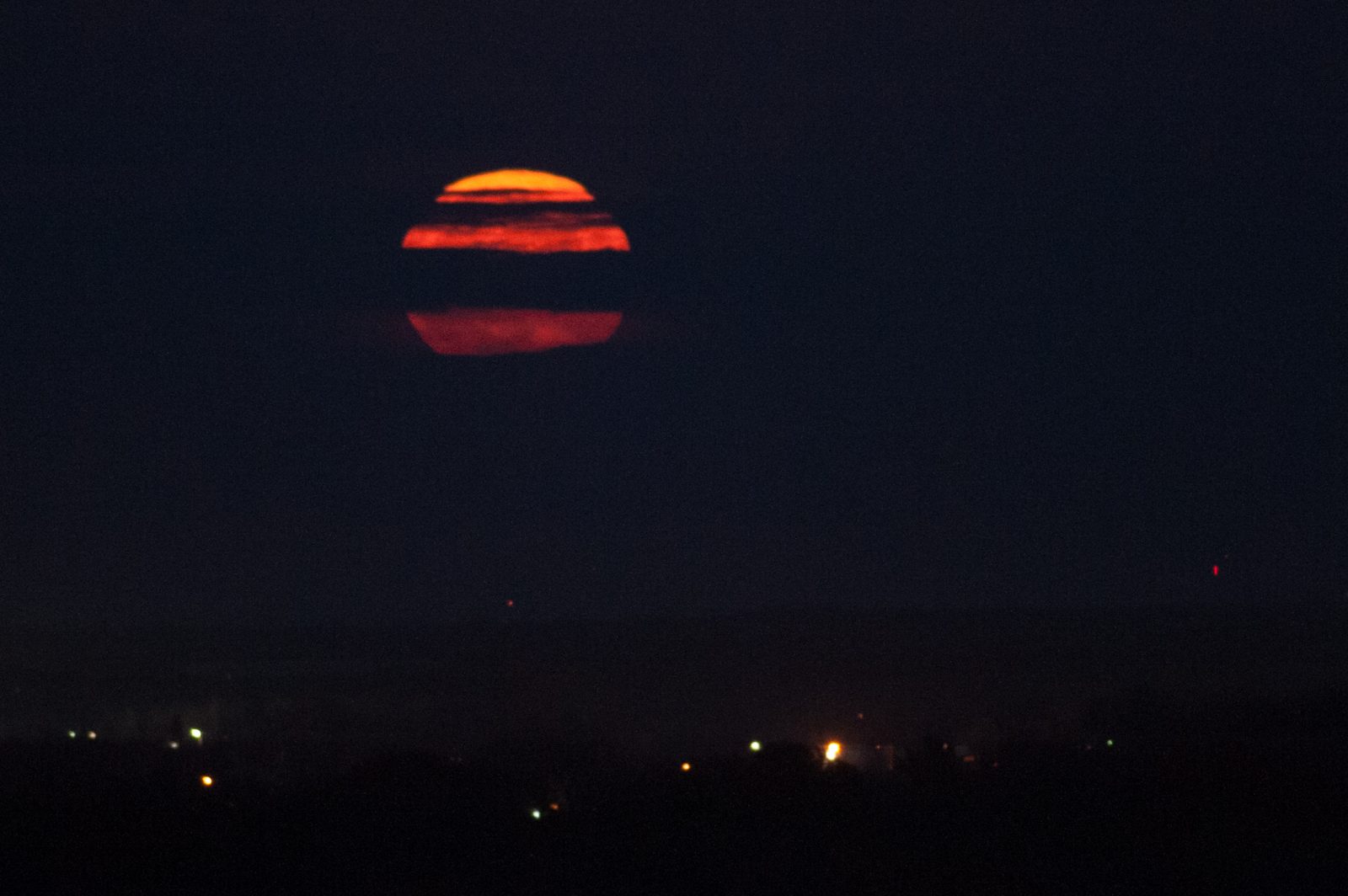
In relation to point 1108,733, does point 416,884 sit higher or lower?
lower

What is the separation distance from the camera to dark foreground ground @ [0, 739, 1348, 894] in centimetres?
2161

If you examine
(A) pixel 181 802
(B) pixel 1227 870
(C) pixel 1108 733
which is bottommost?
(B) pixel 1227 870

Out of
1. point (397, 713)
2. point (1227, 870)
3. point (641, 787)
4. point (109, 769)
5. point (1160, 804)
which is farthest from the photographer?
point (397, 713)

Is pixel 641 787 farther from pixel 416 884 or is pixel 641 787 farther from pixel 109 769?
pixel 109 769

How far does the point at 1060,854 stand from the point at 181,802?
1287 cm

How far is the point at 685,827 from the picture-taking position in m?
25.0

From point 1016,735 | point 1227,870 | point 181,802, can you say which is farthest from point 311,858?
point 1016,735

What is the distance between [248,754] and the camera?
3400cm

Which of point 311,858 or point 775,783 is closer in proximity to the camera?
point 311,858

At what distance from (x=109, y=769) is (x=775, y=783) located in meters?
11.5

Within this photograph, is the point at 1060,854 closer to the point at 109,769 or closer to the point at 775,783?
the point at 775,783

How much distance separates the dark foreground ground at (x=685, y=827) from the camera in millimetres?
21609

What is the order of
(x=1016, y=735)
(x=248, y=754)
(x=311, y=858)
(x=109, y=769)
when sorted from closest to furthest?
(x=311, y=858)
(x=109, y=769)
(x=248, y=754)
(x=1016, y=735)

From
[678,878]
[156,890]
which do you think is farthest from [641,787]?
[156,890]
